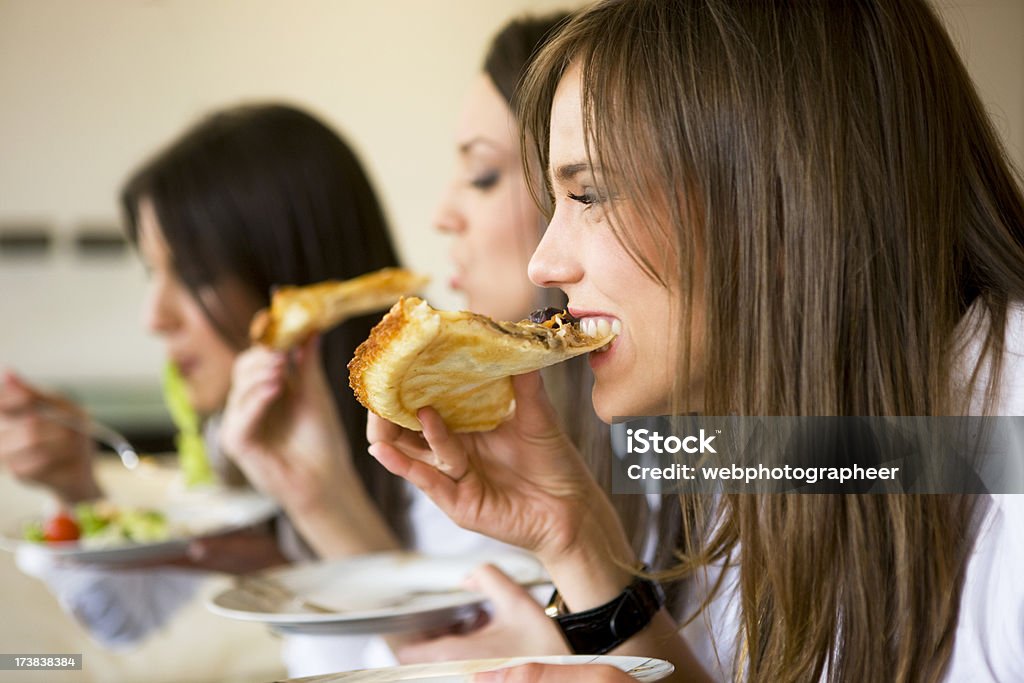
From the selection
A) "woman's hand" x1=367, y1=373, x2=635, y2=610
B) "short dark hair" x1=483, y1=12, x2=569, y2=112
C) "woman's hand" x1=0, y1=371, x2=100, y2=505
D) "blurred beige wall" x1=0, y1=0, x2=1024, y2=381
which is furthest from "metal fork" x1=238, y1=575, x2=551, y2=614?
"woman's hand" x1=0, y1=371, x2=100, y2=505

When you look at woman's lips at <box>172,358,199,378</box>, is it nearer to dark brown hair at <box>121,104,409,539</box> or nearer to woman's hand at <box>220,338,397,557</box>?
dark brown hair at <box>121,104,409,539</box>

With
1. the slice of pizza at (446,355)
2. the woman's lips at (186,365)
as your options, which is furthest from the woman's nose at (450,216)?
the woman's lips at (186,365)

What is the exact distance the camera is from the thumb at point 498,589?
0.79m

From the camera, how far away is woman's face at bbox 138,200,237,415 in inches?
59.0

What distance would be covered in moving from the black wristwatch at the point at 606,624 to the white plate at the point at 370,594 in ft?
0.34

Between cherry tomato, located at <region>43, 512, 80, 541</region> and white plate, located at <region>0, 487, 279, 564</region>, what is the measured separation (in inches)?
0.7

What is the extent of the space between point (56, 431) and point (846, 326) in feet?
4.32

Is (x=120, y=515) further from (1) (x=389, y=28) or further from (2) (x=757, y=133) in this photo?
(2) (x=757, y=133)

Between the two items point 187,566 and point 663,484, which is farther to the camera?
point 187,566

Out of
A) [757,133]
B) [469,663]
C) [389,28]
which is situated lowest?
[469,663]

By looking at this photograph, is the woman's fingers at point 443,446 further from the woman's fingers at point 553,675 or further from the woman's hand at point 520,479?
the woman's fingers at point 553,675

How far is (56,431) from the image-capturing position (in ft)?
5.02

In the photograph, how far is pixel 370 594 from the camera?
921mm

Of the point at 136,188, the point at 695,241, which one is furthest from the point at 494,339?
the point at 136,188
